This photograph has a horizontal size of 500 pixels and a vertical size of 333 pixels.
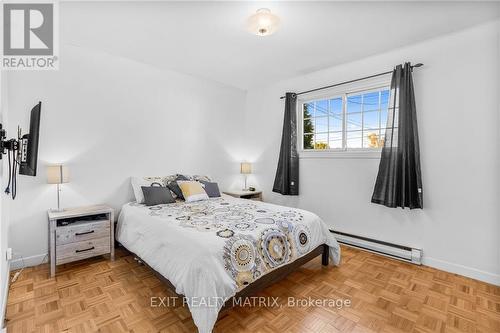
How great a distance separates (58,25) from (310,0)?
7.90ft

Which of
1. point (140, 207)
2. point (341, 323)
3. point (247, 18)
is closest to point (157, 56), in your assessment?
point (247, 18)

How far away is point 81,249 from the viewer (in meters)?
2.52

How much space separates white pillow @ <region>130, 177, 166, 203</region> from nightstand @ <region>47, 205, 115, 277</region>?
387mm

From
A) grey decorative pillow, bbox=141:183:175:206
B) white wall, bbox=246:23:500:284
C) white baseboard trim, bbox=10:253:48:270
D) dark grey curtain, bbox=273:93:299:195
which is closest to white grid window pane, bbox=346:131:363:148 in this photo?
white wall, bbox=246:23:500:284

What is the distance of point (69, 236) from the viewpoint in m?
2.46

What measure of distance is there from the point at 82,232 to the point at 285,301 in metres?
2.14

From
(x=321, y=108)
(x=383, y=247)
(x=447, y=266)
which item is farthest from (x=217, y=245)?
(x=321, y=108)

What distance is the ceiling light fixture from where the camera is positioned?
2.12m

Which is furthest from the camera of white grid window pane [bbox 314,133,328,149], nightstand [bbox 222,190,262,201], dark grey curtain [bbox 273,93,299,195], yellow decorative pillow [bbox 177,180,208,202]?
nightstand [bbox 222,190,262,201]

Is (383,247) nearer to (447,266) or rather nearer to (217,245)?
(447,266)

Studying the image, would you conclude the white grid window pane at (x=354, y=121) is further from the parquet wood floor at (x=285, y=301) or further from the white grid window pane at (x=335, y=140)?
the parquet wood floor at (x=285, y=301)

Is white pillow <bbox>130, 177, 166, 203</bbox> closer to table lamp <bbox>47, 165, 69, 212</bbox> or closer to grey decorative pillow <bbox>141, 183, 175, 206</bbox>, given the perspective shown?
grey decorative pillow <bbox>141, 183, 175, 206</bbox>

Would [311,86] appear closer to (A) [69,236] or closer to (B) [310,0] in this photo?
(B) [310,0]

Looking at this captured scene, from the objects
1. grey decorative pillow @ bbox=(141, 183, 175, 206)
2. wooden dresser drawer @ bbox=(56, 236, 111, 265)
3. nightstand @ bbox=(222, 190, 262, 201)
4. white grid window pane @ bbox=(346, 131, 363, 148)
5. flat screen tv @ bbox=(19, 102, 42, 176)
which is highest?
white grid window pane @ bbox=(346, 131, 363, 148)
